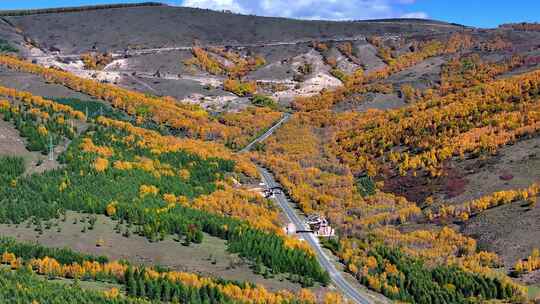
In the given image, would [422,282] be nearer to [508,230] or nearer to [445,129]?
[508,230]

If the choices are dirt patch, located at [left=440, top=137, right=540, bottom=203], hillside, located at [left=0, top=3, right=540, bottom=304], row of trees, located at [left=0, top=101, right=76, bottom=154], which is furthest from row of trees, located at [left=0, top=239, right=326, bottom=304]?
dirt patch, located at [left=440, top=137, right=540, bottom=203]

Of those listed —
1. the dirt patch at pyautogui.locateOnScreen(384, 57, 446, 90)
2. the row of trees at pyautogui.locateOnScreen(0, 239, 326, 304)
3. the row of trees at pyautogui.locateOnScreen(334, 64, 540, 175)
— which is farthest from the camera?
the dirt patch at pyautogui.locateOnScreen(384, 57, 446, 90)

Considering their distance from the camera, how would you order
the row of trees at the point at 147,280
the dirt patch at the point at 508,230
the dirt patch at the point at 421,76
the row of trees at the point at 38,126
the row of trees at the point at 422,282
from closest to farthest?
the row of trees at the point at 147,280 → the row of trees at the point at 422,282 → the dirt patch at the point at 508,230 → the row of trees at the point at 38,126 → the dirt patch at the point at 421,76

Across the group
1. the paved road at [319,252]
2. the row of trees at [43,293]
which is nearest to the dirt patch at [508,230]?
the paved road at [319,252]

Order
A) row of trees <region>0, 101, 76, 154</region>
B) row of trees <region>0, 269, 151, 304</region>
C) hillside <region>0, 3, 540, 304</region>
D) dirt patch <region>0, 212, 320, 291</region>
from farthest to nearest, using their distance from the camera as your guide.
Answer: row of trees <region>0, 101, 76, 154</region>, dirt patch <region>0, 212, 320, 291</region>, hillside <region>0, 3, 540, 304</region>, row of trees <region>0, 269, 151, 304</region>

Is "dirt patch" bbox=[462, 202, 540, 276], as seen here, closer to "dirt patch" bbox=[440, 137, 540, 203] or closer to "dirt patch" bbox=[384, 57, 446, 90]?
"dirt patch" bbox=[440, 137, 540, 203]

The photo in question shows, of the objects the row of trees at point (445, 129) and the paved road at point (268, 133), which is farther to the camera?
the paved road at point (268, 133)

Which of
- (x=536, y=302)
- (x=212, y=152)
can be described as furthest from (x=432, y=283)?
(x=212, y=152)

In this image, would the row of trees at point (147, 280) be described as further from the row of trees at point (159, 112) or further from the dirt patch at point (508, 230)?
the row of trees at point (159, 112)

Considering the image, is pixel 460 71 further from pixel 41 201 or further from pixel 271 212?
pixel 41 201
